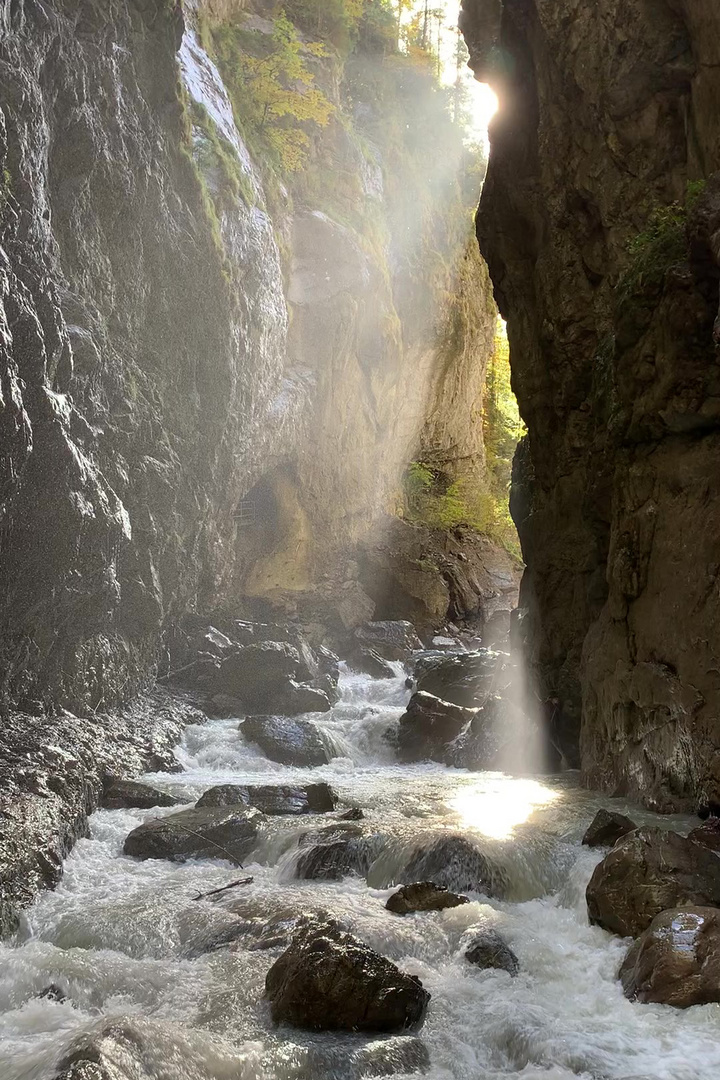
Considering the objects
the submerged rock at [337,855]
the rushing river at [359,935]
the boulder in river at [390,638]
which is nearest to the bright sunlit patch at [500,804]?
the rushing river at [359,935]

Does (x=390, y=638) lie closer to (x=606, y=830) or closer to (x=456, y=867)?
(x=606, y=830)

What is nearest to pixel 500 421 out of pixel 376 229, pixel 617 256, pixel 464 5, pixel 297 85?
pixel 376 229

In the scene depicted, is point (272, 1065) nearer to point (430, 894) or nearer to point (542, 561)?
point (430, 894)

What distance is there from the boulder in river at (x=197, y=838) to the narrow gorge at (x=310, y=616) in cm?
5

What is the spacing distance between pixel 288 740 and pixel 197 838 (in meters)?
6.23

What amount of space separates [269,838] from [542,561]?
814 centimetres

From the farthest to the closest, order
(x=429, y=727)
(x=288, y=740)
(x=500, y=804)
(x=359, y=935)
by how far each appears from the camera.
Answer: (x=429, y=727) → (x=288, y=740) → (x=500, y=804) → (x=359, y=935)

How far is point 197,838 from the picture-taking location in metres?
9.91

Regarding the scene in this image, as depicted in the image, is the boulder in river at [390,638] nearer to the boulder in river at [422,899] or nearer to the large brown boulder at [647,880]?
the boulder in river at [422,899]

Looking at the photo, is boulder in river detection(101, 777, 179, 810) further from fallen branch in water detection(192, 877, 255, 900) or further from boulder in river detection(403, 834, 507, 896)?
boulder in river detection(403, 834, 507, 896)

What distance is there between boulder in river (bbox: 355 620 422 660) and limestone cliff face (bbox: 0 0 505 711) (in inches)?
47.7

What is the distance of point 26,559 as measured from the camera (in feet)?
41.6

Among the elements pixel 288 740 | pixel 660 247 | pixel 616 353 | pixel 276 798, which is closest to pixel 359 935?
pixel 276 798

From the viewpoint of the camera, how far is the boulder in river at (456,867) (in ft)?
27.3
